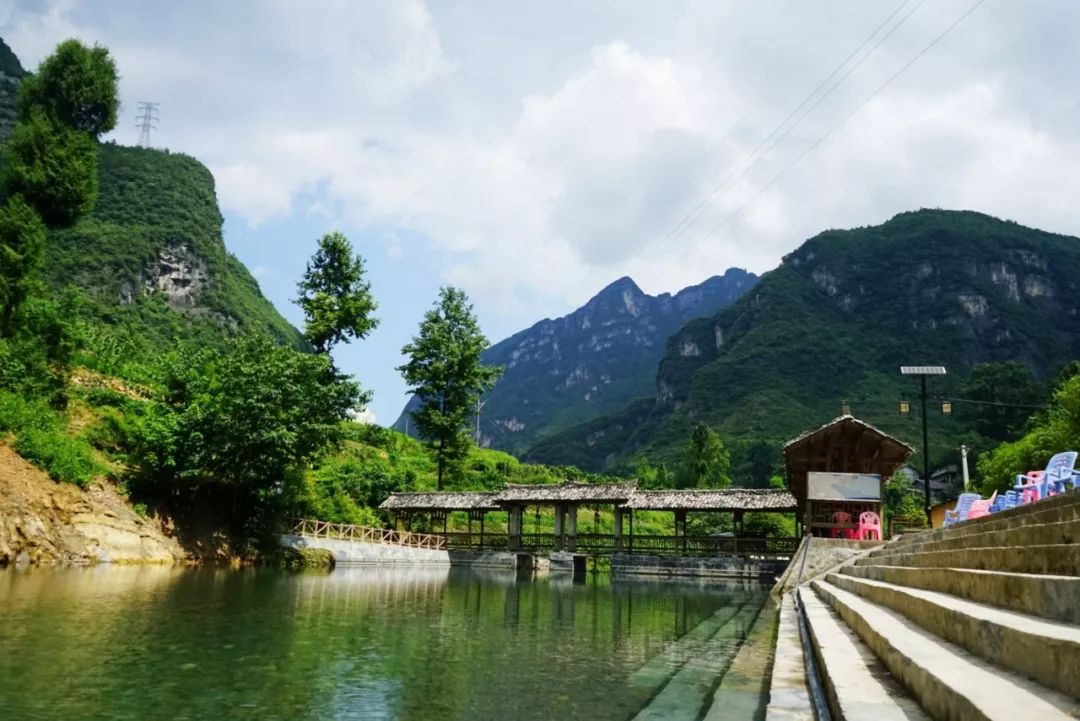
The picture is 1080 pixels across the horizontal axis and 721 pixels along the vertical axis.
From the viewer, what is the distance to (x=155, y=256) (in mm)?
101062

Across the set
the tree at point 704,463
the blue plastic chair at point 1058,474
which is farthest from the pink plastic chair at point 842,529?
the tree at point 704,463

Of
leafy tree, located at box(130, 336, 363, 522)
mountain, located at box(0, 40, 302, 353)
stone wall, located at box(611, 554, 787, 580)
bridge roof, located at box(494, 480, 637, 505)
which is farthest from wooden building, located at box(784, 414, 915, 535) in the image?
mountain, located at box(0, 40, 302, 353)

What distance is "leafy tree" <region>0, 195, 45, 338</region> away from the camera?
87.8 feet

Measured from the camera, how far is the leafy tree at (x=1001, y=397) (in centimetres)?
7066

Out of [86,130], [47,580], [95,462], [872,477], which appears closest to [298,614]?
[47,580]

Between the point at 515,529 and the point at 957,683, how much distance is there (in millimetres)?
33545

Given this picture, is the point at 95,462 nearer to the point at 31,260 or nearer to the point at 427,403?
the point at 31,260

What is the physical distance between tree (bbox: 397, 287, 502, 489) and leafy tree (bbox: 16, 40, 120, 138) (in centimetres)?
1785

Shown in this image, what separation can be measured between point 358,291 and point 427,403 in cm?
720

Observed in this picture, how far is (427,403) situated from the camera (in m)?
38.4

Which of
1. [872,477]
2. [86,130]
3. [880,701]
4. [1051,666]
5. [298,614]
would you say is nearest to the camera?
[1051,666]

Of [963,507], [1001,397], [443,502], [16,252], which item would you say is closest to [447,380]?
[443,502]

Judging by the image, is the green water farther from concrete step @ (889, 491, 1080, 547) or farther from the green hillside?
the green hillside

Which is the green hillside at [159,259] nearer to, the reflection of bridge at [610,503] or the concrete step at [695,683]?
the reflection of bridge at [610,503]
